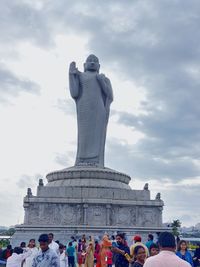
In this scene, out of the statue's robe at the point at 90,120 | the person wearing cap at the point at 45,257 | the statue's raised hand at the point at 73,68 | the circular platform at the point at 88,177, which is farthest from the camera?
the statue's raised hand at the point at 73,68

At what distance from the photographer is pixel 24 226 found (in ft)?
65.8

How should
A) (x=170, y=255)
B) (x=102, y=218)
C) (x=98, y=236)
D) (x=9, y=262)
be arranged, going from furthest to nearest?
1. (x=102, y=218)
2. (x=98, y=236)
3. (x=9, y=262)
4. (x=170, y=255)

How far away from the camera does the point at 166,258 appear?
3.28 meters

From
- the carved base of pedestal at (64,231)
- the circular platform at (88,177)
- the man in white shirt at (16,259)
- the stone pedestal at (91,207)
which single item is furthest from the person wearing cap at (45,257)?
the circular platform at (88,177)

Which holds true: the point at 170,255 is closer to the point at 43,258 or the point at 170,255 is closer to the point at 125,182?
the point at 43,258

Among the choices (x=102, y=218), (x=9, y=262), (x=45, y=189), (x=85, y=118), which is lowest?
(x=9, y=262)

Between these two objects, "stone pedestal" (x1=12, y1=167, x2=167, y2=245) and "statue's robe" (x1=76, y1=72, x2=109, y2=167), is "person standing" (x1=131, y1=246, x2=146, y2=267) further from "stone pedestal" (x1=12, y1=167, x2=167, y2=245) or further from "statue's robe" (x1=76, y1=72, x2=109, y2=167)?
"statue's robe" (x1=76, y1=72, x2=109, y2=167)

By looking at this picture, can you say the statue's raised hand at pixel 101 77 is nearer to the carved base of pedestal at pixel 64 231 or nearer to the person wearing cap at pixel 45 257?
the carved base of pedestal at pixel 64 231

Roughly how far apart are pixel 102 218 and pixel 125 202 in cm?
153

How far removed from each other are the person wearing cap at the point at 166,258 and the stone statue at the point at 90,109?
2160 centimetres

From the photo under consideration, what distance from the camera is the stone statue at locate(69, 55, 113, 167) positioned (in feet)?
83.1

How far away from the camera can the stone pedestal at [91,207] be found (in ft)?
69.3

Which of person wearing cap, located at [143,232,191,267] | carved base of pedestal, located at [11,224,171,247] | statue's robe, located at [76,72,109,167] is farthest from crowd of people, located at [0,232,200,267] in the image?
statue's robe, located at [76,72,109,167]

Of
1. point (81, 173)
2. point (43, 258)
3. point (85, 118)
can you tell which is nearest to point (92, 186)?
point (81, 173)
